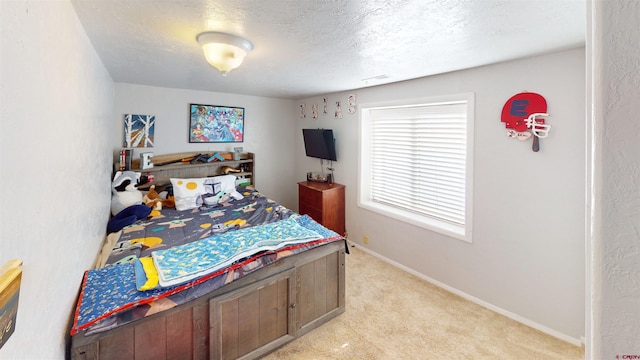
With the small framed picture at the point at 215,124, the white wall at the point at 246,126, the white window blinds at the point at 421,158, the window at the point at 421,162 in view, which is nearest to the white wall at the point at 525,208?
the window at the point at 421,162

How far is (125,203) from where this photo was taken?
2.95 m

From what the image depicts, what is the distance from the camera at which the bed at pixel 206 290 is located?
1441 mm

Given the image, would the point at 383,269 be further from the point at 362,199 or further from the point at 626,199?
the point at 626,199

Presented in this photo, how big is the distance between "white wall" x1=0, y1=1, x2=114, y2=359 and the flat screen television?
2791 millimetres

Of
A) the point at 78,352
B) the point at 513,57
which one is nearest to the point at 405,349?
the point at 78,352

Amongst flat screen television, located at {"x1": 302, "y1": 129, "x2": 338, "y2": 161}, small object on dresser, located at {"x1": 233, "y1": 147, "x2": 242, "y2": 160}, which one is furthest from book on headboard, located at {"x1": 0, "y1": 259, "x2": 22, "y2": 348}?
small object on dresser, located at {"x1": 233, "y1": 147, "x2": 242, "y2": 160}

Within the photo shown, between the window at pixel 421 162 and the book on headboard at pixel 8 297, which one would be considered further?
the window at pixel 421 162

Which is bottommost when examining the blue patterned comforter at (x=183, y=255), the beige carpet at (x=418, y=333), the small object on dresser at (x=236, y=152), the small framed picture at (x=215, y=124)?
the beige carpet at (x=418, y=333)

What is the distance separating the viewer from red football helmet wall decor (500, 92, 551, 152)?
6.86ft

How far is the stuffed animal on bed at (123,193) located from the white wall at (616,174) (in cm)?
355

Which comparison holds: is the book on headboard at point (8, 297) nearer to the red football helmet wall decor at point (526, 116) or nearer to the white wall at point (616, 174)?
the white wall at point (616, 174)

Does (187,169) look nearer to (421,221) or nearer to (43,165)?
(43,165)

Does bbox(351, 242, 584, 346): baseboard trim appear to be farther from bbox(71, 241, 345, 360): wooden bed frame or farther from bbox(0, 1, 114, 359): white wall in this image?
bbox(0, 1, 114, 359): white wall

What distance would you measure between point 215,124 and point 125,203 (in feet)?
5.36
